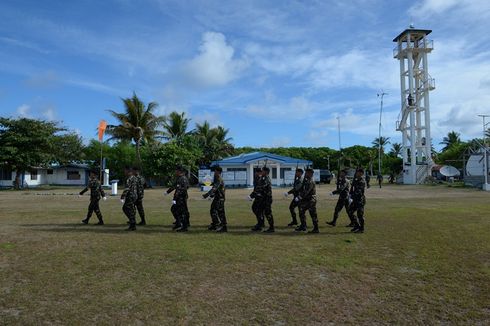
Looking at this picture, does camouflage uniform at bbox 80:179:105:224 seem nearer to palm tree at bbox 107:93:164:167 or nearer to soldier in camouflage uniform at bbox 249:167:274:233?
soldier in camouflage uniform at bbox 249:167:274:233

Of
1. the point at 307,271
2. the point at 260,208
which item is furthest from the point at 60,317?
the point at 260,208

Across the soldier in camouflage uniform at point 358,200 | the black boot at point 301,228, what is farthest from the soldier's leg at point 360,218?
the black boot at point 301,228

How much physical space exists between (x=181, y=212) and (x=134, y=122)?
107ft

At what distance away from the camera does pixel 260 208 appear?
36.5 ft

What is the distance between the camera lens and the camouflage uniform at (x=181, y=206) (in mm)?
11008

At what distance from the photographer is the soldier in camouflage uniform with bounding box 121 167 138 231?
1095 cm

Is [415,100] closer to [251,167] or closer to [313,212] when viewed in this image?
[251,167]

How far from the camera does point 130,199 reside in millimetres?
11156

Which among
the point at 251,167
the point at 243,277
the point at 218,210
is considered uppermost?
the point at 251,167

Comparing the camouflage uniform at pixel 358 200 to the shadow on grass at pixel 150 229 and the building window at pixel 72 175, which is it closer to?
the shadow on grass at pixel 150 229

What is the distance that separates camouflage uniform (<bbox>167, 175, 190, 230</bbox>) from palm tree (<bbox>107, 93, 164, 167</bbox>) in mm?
31311

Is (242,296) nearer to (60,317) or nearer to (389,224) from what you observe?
(60,317)

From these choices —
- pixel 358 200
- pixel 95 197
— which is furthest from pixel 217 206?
pixel 95 197

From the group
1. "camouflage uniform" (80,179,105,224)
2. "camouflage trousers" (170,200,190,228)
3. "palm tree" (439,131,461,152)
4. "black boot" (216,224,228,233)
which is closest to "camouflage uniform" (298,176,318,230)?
"black boot" (216,224,228,233)
